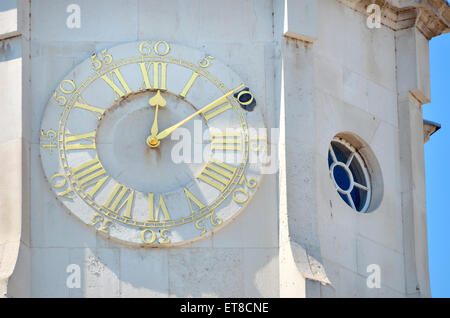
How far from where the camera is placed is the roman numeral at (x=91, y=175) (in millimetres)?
32469

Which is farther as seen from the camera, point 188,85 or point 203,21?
point 203,21

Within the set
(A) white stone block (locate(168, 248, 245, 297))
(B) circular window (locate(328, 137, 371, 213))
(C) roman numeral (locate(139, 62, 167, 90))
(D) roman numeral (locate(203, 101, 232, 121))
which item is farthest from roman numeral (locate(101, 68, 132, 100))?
(B) circular window (locate(328, 137, 371, 213))

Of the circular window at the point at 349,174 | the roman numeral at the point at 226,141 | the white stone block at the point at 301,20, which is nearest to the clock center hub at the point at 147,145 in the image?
the roman numeral at the point at 226,141

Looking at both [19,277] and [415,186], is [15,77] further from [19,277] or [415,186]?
[415,186]

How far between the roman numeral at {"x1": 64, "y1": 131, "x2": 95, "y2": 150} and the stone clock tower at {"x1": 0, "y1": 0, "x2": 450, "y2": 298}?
21 mm

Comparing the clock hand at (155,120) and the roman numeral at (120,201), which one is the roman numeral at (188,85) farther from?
the roman numeral at (120,201)

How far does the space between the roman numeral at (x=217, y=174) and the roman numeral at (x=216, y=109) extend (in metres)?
0.69

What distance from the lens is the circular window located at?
34250 mm

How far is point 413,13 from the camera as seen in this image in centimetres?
3569

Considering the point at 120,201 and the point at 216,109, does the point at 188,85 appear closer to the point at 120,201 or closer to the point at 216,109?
the point at 216,109

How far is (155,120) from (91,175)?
1.28 meters

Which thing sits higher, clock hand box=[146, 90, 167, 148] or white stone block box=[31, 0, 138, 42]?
white stone block box=[31, 0, 138, 42]

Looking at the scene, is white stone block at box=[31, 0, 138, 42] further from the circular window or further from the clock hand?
the circular window

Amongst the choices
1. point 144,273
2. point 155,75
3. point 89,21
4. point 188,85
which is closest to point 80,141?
point 155,75
